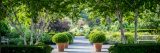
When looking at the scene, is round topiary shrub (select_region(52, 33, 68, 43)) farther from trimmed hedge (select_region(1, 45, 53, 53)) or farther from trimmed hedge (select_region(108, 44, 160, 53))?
trimmed hedge (select_region(1, 45, 53, 53))

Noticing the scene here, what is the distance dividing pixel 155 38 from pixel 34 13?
43.1 feet

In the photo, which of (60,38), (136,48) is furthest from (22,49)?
(60,38)

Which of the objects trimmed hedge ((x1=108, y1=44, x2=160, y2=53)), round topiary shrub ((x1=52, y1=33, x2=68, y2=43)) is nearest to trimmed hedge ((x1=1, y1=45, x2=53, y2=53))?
trimmed hedge ((x1=108, y1=44, x2=160, y2=53))

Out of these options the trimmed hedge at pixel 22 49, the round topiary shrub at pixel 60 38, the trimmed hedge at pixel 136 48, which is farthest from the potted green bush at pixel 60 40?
the trimmed hedge at pixel 22 49

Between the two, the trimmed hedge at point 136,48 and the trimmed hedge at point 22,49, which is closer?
the trimmed hedge at point 22,49

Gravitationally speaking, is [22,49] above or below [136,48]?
above

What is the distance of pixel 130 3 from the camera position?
1698cm

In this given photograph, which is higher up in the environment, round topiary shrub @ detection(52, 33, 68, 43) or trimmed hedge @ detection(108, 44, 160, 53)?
round topiary shrub @ detection(52, 33, 68, 43)

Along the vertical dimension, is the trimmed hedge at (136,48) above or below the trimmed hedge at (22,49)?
below

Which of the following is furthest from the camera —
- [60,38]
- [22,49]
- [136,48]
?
[60,38]

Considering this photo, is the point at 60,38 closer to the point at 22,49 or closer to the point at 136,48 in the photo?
the point at 136,48

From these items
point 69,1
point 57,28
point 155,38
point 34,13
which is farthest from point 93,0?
point 57,28

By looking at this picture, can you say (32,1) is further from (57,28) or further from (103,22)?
(57,28)

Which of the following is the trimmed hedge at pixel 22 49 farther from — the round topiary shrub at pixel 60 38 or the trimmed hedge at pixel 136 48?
the round topiary shrub at pixel 60 38
